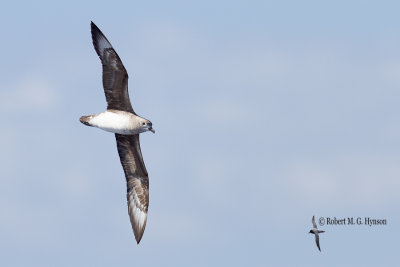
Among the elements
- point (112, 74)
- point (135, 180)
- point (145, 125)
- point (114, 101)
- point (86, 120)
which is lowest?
point (135, 180)

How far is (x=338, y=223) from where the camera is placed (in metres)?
44.2

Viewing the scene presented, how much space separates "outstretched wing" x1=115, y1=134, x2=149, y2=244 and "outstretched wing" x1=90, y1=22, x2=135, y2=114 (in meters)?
2.20

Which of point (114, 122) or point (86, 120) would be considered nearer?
point (114, 122)

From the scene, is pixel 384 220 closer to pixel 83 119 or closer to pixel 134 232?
pixel 134 232

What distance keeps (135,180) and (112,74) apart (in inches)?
200

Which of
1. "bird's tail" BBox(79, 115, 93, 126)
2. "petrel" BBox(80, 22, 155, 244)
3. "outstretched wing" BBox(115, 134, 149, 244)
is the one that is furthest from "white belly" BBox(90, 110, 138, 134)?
"outstretched wing" BBox(115, 134, 149, 244)

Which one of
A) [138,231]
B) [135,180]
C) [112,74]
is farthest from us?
[135,180]

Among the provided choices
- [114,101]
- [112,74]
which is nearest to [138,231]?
[114,101]

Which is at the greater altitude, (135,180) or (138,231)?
(135,180)

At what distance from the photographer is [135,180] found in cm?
3997

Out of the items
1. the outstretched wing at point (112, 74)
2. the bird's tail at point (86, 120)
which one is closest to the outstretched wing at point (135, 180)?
the outstretched wing at point (112, 74)

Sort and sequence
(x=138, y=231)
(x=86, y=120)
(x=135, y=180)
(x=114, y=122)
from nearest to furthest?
(x=114, y=122) < (x=86, y=120) < (x=138, y=231) < (x=135, y=180)

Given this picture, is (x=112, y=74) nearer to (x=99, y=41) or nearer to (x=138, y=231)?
(x=99, y=41)

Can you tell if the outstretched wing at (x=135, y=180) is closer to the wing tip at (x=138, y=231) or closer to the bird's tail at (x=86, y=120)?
the wing tip at (x=138, y=231)
